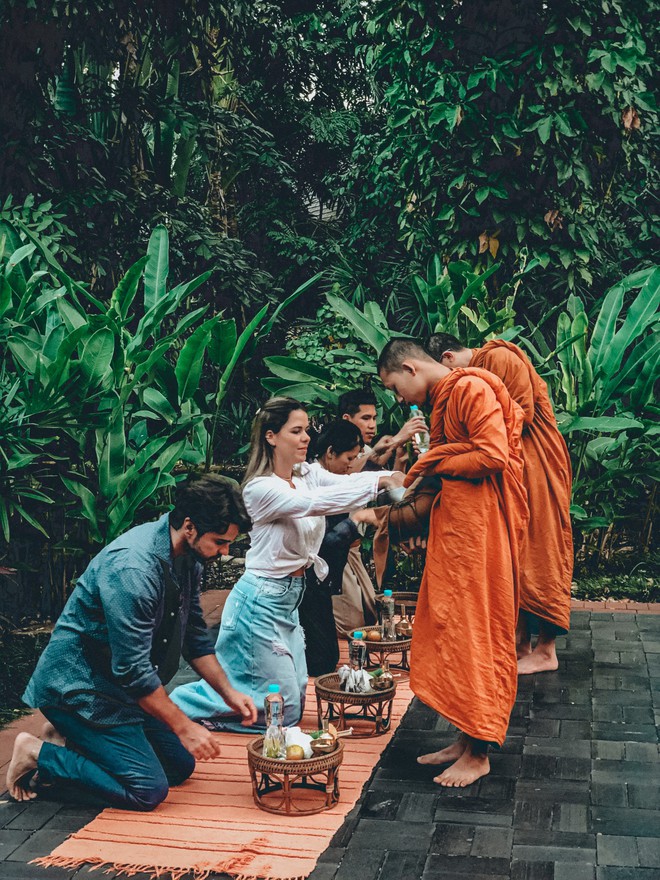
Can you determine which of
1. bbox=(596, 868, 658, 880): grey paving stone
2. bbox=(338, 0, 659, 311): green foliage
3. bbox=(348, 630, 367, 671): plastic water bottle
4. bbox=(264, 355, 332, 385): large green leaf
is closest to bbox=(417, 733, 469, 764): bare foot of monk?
bbox=(348, 630, 367, 671): plastic water bottle

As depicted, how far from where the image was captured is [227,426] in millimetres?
11062

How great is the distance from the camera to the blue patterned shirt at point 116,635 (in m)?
3.50

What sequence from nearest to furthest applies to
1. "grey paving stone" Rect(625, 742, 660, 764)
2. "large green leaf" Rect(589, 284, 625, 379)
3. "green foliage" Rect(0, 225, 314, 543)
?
"grey paving stone" Rect(625, 742, 660, 764)
"green foliage" Rect(0, 225, 314, 543)
"large green leaf" Rect(589, 284, 625, 379)

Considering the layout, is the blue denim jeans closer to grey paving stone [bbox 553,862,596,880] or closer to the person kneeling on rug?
the person kneeling on rug

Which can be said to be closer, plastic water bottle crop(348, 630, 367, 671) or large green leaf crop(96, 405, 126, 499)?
plastic water bottle crop(348, 630, 367, 671)

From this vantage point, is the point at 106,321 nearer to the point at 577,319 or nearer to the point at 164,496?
the point at 164,496

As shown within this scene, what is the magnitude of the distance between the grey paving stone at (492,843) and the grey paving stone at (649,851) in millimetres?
402

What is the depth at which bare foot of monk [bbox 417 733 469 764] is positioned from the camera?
407cm

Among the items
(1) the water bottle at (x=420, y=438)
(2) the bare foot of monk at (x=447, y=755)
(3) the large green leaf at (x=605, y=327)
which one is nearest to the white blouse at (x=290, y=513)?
(1) the water bottle at (x=420, y=438)

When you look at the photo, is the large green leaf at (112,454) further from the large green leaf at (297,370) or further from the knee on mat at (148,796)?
the knee on mat at (148,796)

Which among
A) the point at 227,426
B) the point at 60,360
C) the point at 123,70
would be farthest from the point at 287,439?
the point at 227,426

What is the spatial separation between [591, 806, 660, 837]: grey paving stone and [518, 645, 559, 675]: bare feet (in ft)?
5.55

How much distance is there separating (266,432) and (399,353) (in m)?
0.75

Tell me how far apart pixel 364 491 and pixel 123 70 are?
634cm
